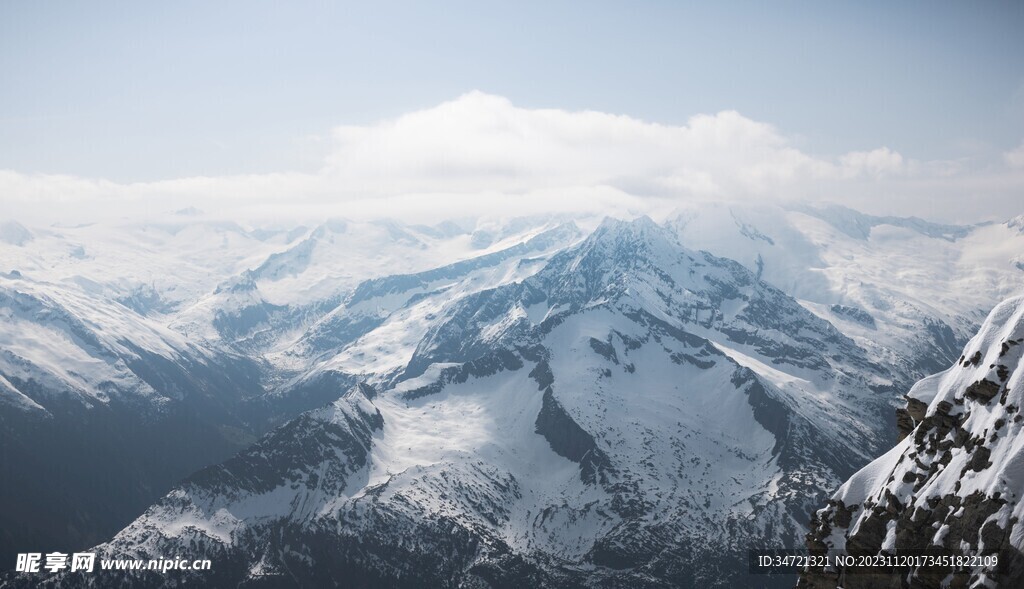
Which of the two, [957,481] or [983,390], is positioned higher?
[983,390]

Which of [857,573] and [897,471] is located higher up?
[897,471]

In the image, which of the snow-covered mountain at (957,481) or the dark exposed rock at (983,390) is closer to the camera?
the snow-covered mountain at (957,481)

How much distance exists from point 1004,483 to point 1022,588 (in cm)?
933

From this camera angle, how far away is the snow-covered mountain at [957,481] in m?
62.4

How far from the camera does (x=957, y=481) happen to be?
68.7 m

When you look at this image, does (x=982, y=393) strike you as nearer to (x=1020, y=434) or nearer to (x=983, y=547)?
(x=1020, y=434)

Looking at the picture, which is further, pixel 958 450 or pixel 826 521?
pixel 826 521

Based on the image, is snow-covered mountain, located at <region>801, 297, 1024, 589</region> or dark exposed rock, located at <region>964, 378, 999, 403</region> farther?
dark exposed rock, located at <region>964, 378, 999, 403</region>

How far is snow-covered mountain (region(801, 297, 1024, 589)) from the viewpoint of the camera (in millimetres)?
62406

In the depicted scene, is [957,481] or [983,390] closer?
[957,481]

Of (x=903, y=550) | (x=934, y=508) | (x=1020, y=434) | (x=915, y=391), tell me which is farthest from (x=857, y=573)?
(x=915, y=391)

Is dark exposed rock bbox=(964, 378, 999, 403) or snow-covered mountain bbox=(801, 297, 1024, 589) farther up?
dark exposed rock bbox=(964, 378, 999, 403)

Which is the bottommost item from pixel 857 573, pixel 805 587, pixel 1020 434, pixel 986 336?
pixel 805 587

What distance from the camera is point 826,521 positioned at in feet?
272
